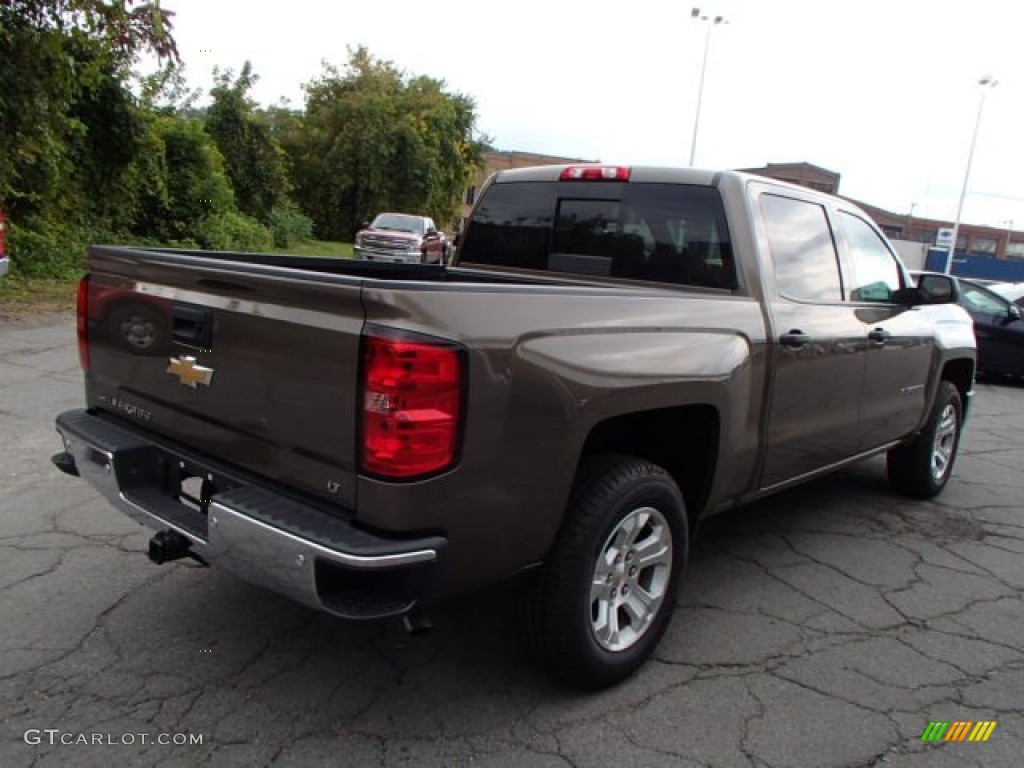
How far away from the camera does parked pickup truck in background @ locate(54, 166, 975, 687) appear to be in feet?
7.23

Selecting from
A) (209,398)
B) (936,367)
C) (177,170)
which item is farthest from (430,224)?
(209,398)

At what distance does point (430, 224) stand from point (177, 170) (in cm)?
872

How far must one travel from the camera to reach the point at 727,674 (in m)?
3.05

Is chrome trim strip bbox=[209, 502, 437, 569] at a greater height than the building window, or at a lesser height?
lesser

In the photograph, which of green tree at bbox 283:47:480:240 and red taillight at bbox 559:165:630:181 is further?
green tree at bbox 283:47:480:240

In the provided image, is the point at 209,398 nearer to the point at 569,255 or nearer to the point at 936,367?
the point at 569,255

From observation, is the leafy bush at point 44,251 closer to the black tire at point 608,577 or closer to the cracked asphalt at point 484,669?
the cracked asphalt at point 484,669

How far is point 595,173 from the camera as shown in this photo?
4.00m

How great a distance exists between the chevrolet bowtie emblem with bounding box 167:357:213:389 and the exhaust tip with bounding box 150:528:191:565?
48cm

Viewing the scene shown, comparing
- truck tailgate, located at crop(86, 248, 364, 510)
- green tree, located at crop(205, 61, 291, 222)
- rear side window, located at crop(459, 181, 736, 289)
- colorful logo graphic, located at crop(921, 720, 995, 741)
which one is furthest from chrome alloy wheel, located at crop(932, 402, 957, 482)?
green tree, located at crop(205, 61, 291, 222)

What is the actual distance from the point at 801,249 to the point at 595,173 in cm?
107

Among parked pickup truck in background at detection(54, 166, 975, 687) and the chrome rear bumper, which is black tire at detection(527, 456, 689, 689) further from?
the chrome rear bumper

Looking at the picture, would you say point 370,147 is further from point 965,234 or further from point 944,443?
point 965,234

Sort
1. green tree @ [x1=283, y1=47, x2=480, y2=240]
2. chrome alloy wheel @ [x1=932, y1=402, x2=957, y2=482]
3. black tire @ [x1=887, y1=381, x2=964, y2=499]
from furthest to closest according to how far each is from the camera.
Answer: green tree @ [x1=283, y1=47, x2=480, y2=240]
chrome alloy wheel @ [x1=932, y1=402, x2=957, y2=482]
black tire @ [x1=887, y1=381, x2=964, y2=499]
